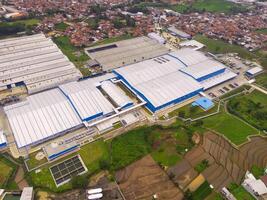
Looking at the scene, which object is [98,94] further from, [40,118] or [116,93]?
[40,118]

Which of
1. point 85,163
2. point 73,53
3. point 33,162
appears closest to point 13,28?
point 73,53

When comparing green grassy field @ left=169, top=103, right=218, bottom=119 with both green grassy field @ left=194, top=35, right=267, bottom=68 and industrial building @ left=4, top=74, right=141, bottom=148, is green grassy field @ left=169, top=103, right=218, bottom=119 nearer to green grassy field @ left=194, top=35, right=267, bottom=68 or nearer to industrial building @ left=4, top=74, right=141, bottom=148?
industrial building @ left=4, top=74, right=141, bottom=148

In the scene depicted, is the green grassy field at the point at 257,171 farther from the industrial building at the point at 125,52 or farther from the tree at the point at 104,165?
the industrial building at the point at 125,52

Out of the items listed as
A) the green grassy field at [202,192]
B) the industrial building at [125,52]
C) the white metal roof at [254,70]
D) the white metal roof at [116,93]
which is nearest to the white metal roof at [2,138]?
the white metal roof at [116,93]

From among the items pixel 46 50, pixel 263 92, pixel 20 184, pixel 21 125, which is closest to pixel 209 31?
pixel 263 92

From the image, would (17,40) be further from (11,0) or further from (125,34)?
(11,0)
